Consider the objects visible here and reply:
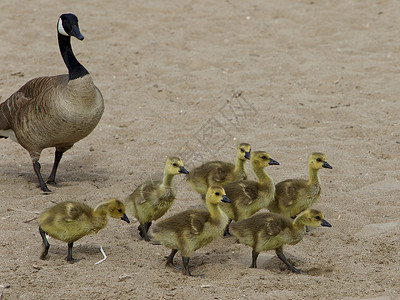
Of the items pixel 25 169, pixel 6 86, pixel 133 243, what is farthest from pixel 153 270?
pixel 6 86

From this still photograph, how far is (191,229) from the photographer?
5.46 meters

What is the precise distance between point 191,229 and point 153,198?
2.69 feet

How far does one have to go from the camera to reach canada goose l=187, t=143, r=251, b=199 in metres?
6.74

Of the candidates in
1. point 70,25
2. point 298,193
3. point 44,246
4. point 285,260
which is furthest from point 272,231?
point 70,25

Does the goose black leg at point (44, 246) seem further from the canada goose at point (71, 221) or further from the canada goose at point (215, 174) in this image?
the canada goose at point (215, 174)

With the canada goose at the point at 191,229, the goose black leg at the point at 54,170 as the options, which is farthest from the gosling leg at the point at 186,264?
the goose black leg at the point at 54,170

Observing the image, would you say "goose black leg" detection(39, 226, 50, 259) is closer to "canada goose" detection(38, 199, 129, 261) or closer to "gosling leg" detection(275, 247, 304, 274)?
"canada goose" detection(38, 199, 129, 261)

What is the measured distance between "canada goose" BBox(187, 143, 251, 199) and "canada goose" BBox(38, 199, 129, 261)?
1314 mm

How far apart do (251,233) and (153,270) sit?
91 cm

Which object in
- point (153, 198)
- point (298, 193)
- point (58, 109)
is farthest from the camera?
point (58, 109)

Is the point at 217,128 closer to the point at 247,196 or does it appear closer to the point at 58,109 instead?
the point at 58,109

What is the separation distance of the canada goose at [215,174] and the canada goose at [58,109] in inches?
57.4

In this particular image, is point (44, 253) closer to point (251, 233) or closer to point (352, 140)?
point (251, 233)

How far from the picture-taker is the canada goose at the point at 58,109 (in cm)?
726
